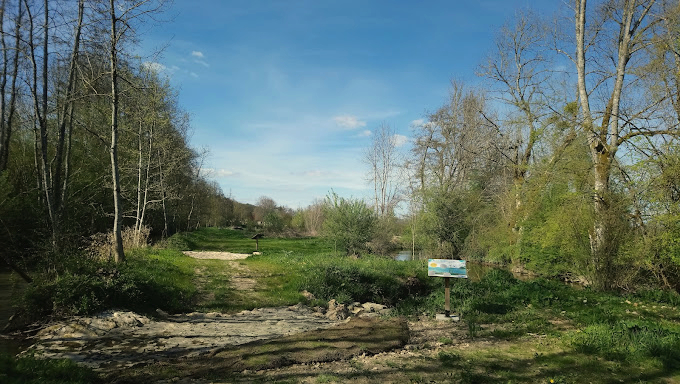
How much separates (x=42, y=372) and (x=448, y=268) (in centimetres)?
756

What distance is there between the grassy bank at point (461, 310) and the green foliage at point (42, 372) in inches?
70.1

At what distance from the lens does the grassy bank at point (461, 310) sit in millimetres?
5285

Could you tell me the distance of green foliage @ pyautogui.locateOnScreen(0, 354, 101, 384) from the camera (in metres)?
3.98

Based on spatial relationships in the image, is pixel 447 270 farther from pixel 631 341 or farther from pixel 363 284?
pixel 363 284

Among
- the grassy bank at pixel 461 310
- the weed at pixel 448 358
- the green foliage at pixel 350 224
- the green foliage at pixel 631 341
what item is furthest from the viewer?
the green foliage at pixel 350 224

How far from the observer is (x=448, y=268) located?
8945mm

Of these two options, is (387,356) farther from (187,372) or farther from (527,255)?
(527,255)

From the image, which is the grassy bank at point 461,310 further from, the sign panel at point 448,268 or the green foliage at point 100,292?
the sign panel at point 448,268

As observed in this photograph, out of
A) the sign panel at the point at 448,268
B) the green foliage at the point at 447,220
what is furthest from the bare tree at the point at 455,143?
the sign panel at the point at 448,268

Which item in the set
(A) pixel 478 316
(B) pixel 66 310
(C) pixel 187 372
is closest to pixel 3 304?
(B) pixel 66 310

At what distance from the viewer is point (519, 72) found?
21.1m

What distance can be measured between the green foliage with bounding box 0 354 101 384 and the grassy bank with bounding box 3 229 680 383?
1.78 m

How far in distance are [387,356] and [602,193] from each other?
934 centimetres

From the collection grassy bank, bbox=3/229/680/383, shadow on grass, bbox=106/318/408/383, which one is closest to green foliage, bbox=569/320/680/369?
grassy bank, bbox=3/229/680/383
